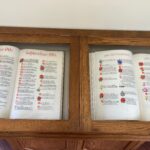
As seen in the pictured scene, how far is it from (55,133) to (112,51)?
40 centimetres

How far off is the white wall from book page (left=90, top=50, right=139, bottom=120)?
136 mm

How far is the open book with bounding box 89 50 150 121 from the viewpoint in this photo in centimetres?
84

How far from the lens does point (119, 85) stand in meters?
0.88

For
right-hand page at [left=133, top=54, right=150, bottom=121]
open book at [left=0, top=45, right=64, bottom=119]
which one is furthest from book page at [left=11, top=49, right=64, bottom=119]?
right-hand page at [left=133, top=54, right=150, bottom=121]

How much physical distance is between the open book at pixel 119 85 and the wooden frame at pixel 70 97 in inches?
2.6

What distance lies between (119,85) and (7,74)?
1.40 feet

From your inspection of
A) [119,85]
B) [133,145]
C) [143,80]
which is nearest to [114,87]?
[119,85]

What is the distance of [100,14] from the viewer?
0.96 meters

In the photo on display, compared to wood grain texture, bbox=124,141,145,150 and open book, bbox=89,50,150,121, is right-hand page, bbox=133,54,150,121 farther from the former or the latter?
wood grain texture, bbox=124,141,145,150

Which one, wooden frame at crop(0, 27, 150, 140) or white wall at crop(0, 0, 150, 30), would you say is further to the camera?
white wall at crop(0, 0, 150, 30)

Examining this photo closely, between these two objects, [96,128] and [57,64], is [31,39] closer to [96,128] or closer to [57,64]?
[57,64]

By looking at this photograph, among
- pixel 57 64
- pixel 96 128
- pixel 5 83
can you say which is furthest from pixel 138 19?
pixel 5 83

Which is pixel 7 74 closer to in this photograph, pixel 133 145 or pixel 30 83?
pixel 30 83

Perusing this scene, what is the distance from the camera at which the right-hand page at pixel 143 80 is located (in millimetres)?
874
